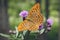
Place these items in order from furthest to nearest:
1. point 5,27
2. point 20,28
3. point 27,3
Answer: point 27,3 < point 5,27 < point 20,28

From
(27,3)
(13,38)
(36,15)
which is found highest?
(27,3)

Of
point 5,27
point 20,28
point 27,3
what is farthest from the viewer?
point 27,3

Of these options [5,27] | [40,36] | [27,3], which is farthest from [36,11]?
[27,3]

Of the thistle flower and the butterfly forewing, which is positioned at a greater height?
the butterfly forewing

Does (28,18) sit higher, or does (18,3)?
(18,3)

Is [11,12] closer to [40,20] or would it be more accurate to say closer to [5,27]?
[5,27]

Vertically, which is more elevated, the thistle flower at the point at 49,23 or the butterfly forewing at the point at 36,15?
the butterfly forewing at the point at 36,15

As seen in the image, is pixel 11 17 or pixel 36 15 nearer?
pixel 36 15
